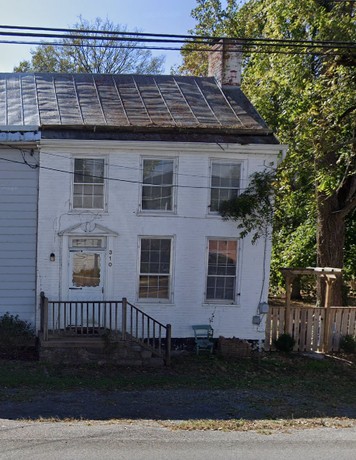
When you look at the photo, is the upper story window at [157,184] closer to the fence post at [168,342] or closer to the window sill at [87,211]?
the window sill at [87,211]

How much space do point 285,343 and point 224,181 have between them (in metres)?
4.73

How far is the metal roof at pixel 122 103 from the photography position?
1480 cm

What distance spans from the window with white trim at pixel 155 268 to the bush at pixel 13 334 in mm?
3017

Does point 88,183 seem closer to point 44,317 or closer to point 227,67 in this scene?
point 44,317

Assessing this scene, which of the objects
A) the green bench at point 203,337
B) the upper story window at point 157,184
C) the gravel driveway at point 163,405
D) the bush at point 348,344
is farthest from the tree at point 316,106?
the gravel driveway at point 163,405

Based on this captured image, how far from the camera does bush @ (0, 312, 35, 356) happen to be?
13664 mm

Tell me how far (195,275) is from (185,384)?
3563mm

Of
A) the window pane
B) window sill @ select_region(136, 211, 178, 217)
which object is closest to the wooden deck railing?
the window pane

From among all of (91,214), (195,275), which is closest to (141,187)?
(91,214)

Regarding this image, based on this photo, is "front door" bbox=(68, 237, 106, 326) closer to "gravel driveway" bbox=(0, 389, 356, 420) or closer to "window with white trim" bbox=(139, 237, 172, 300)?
"window with white trim" bbox=(139, 237, 172, 300)

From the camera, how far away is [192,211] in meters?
14.9

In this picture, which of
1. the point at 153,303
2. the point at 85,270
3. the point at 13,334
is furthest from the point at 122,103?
the point at 13,334

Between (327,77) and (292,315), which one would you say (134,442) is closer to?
(292,315)

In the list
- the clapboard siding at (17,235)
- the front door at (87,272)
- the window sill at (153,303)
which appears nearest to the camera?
the clapboard siding at (17,235)
